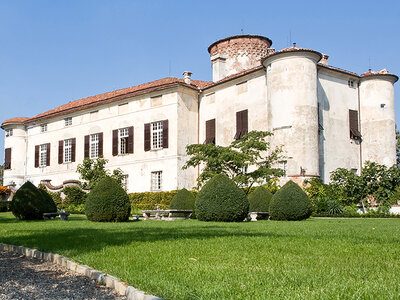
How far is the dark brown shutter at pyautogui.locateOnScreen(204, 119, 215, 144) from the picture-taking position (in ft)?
100

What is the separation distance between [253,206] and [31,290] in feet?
51.5

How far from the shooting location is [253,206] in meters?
20.1

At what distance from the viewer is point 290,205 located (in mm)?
17766

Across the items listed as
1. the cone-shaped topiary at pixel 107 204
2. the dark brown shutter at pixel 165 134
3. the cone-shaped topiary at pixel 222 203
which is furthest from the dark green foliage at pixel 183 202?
the dark brown shutter at pixel 165 134

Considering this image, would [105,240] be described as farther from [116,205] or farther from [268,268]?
[116,205]

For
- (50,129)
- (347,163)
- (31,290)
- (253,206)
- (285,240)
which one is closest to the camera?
(31,290)

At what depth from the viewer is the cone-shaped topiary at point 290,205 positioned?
58.3 feet

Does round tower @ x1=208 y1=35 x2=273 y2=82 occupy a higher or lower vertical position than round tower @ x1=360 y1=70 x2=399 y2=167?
higher

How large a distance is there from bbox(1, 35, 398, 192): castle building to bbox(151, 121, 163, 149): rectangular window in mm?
70

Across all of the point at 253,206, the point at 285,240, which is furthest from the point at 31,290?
the point at 253,206

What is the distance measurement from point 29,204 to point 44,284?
42.5 ft

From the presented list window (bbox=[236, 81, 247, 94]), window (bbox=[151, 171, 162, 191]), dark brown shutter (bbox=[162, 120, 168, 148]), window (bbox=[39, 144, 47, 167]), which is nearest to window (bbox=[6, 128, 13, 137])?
window (bbox=[39, 144, 47, 167])

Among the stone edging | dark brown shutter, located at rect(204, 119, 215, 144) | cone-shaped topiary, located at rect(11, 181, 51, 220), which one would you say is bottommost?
the stone edging

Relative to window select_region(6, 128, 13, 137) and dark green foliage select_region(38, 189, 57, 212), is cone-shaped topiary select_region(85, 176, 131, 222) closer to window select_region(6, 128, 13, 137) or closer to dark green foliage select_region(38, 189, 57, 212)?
dark green foliage select_region(38, 189, 57, 212)
